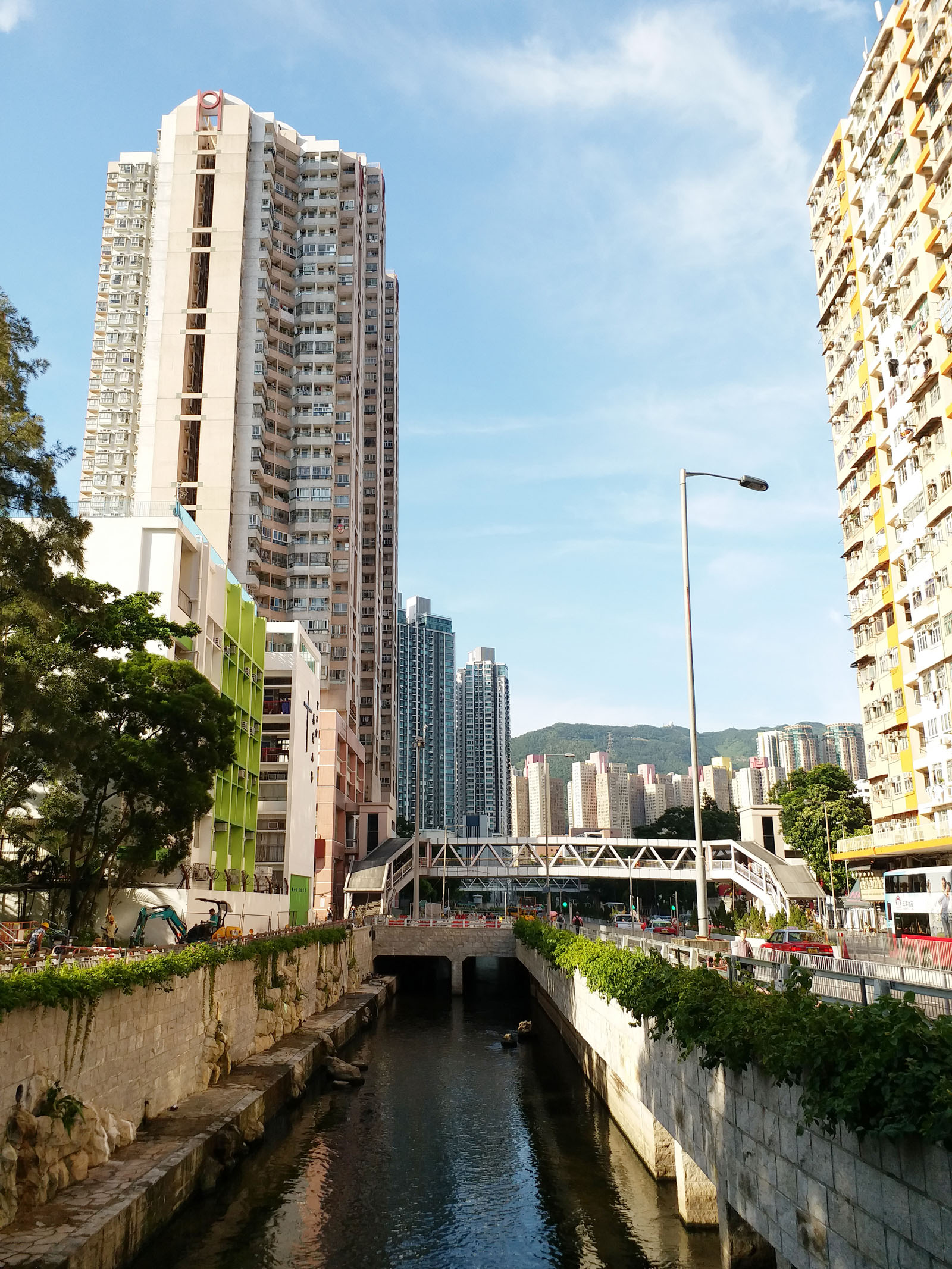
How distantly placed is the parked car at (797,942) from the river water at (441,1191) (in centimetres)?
756

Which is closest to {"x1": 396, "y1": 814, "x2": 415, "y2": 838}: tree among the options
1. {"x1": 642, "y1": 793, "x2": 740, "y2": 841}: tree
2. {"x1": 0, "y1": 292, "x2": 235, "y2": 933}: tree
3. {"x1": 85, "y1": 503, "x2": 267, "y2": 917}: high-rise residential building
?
{"x1": 642, "y1": 793, "x2": 740, "y2": 841}: tree

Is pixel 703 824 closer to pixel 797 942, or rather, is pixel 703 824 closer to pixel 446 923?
pixel 446 923

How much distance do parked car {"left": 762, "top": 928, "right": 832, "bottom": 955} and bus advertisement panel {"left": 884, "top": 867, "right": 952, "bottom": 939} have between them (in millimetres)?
5612

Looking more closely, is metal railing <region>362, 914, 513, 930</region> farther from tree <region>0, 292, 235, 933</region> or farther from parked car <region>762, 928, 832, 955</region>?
parked car <region>762, 928, 832, 955</region>

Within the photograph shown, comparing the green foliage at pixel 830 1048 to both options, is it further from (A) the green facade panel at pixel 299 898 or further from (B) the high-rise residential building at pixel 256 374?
(B) the high-rise residential building at pixel 256 374

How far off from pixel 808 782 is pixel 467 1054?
184ft

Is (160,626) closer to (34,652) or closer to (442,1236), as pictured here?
(34,652)

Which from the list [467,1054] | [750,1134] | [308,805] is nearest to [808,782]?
[308,805]

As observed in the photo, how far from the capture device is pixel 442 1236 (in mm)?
18938

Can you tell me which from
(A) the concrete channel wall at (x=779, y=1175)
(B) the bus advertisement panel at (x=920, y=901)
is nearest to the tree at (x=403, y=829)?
(B) the bus advertisement panel at (x=920, y=901)

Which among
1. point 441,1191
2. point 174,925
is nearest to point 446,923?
point 174,925

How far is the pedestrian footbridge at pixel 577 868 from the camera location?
78.8 meters

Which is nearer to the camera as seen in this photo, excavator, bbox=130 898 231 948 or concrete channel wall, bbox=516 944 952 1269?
concrete channel wall, bbox=516 944 952 1269

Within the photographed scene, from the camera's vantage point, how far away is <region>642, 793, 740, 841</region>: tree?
120 meters
